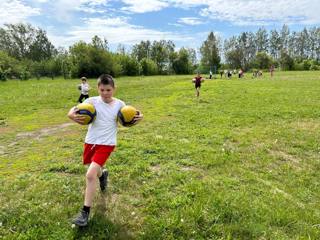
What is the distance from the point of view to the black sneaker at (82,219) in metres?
4.04

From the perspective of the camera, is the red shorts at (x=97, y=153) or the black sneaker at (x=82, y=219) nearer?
the black sneaker at (x=82, y=219)

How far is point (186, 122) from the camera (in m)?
11.3

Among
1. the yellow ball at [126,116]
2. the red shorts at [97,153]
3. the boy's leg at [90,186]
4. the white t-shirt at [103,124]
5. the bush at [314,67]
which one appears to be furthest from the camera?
the bush at [314,67]

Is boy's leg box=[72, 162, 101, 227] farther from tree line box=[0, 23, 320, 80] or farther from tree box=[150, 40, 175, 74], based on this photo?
tree box=[150, 40, 175, 74]

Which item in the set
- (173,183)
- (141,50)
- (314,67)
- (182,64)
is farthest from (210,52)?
(173,183)

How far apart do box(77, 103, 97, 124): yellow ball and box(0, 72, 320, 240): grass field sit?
136 centimetres

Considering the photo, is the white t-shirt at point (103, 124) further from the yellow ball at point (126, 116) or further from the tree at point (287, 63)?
the tree at point (287, 63)

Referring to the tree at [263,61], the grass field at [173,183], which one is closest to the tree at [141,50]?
the tree at [263,61]

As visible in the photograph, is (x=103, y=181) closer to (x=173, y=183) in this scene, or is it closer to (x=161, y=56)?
(x=173, y=183)

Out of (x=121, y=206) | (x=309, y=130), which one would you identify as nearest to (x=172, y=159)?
(x=121, y=206)

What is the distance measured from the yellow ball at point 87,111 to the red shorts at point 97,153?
0.39m

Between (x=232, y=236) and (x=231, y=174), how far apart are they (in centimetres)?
218

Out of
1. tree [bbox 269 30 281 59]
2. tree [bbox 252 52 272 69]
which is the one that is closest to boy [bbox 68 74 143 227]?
tree [bbox 252 52 272 69]

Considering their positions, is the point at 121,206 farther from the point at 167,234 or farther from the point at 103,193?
the point at 167,234
